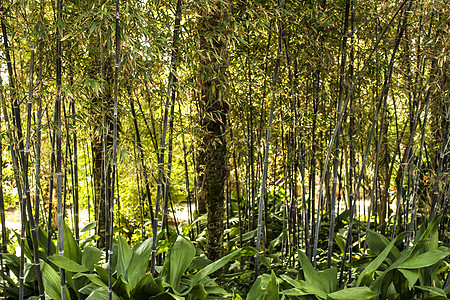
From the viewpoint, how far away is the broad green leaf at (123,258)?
2.06 meters

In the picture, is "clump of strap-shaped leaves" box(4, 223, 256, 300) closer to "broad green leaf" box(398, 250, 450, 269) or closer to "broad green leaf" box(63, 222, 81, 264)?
"broad green leaf" box(63, 222, 81, 264)

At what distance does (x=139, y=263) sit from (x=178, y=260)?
19 centimetres

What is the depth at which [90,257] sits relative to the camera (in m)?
2.21

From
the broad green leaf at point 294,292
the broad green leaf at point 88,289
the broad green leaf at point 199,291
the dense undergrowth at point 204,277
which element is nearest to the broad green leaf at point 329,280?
the dense undergrowth at point 204,277

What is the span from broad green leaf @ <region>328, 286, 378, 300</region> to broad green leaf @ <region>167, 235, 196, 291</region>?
717mm

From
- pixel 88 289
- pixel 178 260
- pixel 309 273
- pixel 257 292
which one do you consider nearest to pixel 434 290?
pixel 309 273

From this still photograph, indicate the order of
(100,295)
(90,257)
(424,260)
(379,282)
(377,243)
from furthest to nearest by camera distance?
(377,243), (90,257), (379,282), (424,260), (100,295)

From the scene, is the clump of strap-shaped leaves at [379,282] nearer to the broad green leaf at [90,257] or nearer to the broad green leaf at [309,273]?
the broad green leaf at [309,273]

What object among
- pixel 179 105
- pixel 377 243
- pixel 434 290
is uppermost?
pixel 179 105

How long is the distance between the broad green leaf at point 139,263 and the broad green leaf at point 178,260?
12 centimetres

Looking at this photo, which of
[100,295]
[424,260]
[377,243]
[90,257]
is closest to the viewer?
[100,295]

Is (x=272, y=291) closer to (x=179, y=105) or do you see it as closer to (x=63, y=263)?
(x=63, y=263)

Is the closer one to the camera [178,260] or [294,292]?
[294,292]

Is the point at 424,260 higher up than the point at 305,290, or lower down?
higher up
